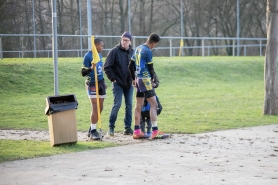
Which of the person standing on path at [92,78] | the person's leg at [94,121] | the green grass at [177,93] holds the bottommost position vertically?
the green grass at [177,93]

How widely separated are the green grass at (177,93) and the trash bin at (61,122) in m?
2.59


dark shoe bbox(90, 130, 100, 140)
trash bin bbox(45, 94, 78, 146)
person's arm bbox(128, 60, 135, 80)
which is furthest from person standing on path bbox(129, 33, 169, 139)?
trash bin bbox(45, 94, 78, 146)

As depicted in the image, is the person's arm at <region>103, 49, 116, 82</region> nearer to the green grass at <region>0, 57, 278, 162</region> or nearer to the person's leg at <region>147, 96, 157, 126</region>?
the person's leg at <region>147, 96, 157, 126</region>

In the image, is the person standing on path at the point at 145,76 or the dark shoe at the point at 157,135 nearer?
the person standing on path at the point at 145,76

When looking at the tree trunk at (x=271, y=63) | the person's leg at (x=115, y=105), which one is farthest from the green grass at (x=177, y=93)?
the person's leg at (x=115, y=105)

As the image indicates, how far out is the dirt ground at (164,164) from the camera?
8.06m

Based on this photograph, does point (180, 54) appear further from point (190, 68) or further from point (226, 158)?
point (226, 158)

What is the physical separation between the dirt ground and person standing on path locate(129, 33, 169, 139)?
319mm

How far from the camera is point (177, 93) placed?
2341 centimetres

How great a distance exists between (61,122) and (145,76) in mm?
1884

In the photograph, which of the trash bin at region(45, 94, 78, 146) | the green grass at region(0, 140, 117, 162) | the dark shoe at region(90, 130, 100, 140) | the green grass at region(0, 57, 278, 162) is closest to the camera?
the green grass at region(0, 140, 117, 162)

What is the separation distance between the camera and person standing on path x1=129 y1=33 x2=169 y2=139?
11.8 metres

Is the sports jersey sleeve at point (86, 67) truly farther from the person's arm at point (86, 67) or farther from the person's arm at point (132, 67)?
the person's arm at point (132, 67)

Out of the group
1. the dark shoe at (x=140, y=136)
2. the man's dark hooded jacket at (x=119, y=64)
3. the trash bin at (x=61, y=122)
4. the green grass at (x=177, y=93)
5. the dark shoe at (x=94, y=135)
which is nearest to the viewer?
the trash bin at (x=61, y=122)
